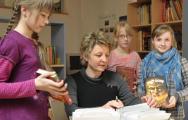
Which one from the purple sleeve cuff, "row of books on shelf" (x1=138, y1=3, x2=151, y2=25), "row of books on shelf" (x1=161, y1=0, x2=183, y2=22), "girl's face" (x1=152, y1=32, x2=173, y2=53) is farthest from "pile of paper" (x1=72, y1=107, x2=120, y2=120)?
"row of books on shelf" (x1=138, y1=3, x2=151, y2=25)

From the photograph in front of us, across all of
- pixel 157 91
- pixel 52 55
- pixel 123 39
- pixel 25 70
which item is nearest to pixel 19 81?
pixel 25 70

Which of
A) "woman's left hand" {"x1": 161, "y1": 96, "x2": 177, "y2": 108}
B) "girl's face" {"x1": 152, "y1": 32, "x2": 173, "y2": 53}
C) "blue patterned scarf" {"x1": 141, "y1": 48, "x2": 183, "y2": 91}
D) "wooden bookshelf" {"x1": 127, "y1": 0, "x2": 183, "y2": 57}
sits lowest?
"woman's left hand" {"x1": 161, "y1": 96, "x2": 177, "y2": 108}

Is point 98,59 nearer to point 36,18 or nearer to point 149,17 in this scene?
point 36,18

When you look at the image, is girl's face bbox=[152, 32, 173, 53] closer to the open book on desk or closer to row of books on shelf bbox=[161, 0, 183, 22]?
the open book on desk

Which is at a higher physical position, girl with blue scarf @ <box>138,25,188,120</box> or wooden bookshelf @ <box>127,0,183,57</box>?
wooden bookshelf @ <box>127,0,183,57</box>

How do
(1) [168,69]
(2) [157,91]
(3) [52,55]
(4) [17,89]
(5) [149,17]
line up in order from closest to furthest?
(4) [17,89], (2) [157,91], (1) [168,69], (3) [52,55], (5) [149,17]

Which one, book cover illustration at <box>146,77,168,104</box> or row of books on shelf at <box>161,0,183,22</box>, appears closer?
book cover illustration at <box>146,77,168,104</box>

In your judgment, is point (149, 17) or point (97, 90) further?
point (149, 17)

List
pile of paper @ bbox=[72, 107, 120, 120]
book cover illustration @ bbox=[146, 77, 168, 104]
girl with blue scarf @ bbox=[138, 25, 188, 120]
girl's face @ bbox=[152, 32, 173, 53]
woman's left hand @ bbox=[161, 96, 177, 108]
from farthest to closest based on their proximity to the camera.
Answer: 1. girl's face @ bbox=[152, 32, 173, 53]
2. girl with blue scarf @ bbox=[138, 25, 188, 120]
3. woman's left hand @ bbox=[161, 96, 177, 108]
4. book cover illustration @ bbox=[146, 77, 168, 104]
5. pile of paper @ bbox=[72, 107, 120, 120]

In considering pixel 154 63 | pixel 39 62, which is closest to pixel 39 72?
pixel 39 62

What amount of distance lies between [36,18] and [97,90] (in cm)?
60

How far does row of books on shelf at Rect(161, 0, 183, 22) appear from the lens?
3395 millimetres

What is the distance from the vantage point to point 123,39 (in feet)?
7.99

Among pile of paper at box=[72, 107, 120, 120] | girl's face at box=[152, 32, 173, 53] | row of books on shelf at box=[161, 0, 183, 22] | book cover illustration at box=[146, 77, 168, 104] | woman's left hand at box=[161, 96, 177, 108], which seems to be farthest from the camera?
row of books on shelf at box=[161, 0, 183, 22]
